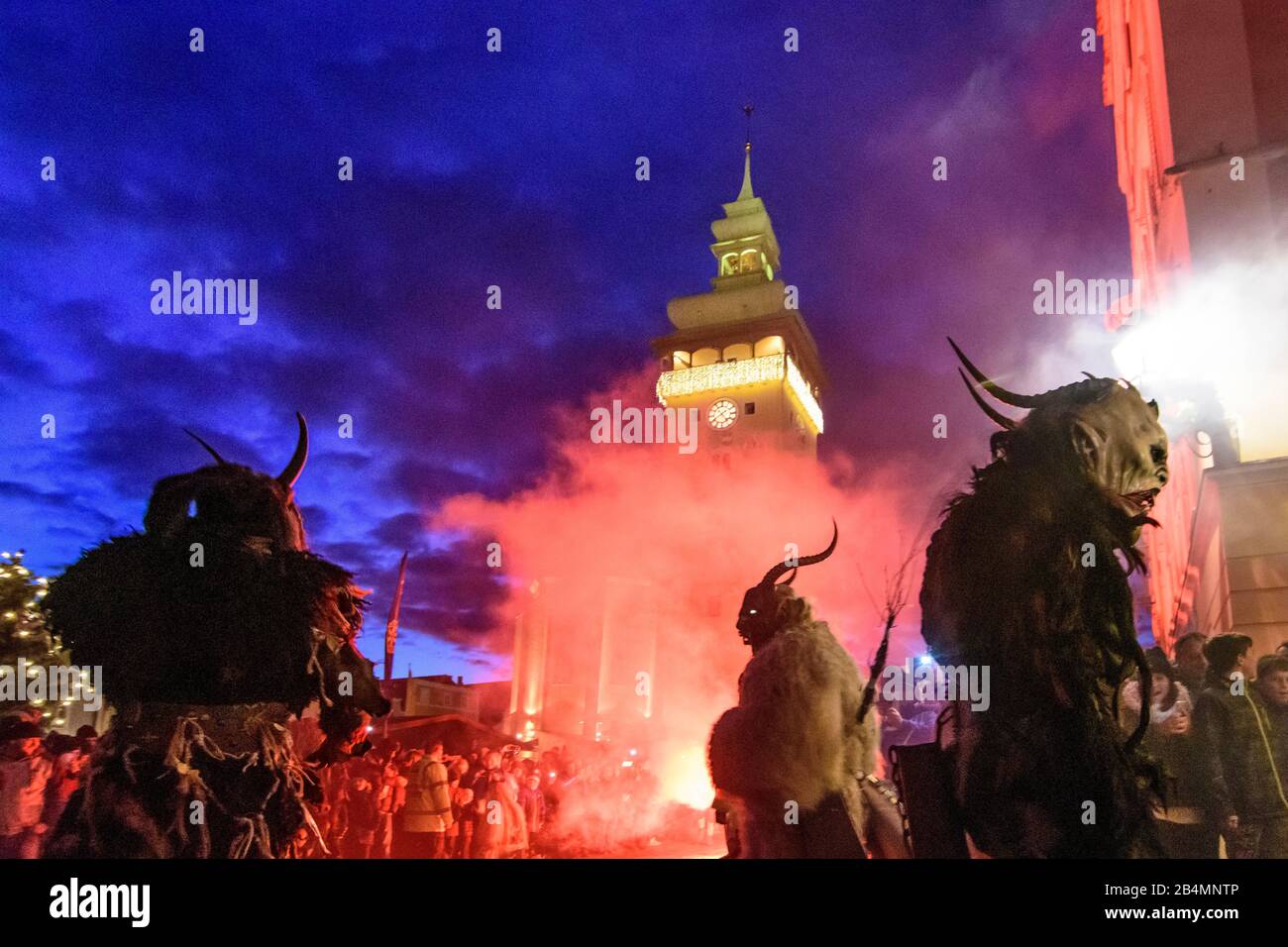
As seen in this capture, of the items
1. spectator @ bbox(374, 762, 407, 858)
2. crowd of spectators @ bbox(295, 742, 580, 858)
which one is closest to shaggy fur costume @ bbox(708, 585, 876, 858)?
crowd of spectators @ bbox(295, 742, 580, 858)

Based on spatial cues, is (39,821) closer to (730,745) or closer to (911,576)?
(730,745)

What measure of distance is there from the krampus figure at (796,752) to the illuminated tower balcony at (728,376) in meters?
30.7

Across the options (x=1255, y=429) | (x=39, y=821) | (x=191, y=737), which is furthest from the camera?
(x=1255, y=429)

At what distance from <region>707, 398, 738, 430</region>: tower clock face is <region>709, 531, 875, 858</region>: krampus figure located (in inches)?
1215

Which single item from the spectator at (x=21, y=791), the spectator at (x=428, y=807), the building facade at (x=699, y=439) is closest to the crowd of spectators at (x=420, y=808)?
the spectator at (x=428, y=807)

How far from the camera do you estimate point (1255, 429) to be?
33.2ft

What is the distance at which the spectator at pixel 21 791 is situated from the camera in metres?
6.18

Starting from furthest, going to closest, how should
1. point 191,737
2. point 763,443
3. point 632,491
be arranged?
point 763,443 < point 632,491 < point 191,737

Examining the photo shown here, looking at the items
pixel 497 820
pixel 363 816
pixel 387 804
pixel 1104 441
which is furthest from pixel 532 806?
pixel 1104 441

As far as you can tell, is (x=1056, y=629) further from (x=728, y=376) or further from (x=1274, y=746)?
(x=728, y=376)

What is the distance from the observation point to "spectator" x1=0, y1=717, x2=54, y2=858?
6.18 metres

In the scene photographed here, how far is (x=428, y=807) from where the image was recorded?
9.47 m
